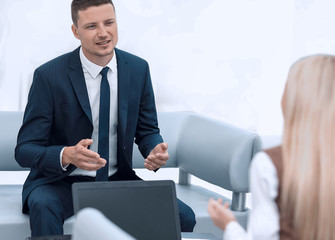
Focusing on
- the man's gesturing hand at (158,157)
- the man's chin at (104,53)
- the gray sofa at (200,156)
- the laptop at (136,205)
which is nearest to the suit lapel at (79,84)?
the man's chin at (104,53)

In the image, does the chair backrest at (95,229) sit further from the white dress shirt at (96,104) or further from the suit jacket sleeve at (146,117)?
the suit jacket sleeve at (146,117)

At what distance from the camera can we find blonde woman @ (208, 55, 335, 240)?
1.54 meters

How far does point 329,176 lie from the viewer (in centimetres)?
153

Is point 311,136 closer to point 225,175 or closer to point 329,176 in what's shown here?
point 329,176

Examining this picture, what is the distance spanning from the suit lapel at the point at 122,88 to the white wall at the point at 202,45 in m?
0.72

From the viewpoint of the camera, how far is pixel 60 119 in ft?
9.84

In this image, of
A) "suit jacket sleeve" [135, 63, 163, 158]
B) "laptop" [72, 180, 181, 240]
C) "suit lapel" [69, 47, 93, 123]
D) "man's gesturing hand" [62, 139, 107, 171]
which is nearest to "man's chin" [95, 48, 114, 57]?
"suit lapel" [69, 47, 93, 123]

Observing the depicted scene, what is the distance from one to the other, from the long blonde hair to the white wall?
7.82 feet

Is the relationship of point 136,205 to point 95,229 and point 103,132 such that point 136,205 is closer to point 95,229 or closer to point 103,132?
point 103,132

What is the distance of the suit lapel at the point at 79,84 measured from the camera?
2977 millimetres

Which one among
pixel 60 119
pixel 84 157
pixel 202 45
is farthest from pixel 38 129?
pixel 202 45

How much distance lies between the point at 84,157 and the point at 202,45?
155 centimetres

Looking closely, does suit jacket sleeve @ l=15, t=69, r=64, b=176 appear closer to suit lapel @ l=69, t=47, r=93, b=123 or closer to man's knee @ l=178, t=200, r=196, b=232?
suit lapel @ l=69, t=47, r=93, b=123

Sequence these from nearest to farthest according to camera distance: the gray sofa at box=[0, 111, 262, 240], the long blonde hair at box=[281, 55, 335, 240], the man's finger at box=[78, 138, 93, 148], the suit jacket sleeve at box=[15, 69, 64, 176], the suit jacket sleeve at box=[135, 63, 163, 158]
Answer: the long blonde hair at box=[281, 55, 335, 240], the man's finger at box=[78, 138, 93, 148], the suit jacket sleeve at box=[15, 69, 64, 176], the suit jacket sleeve at box=[135, 63, 163, 158], the gray sofa at box=[0, 111, 262, 240]
